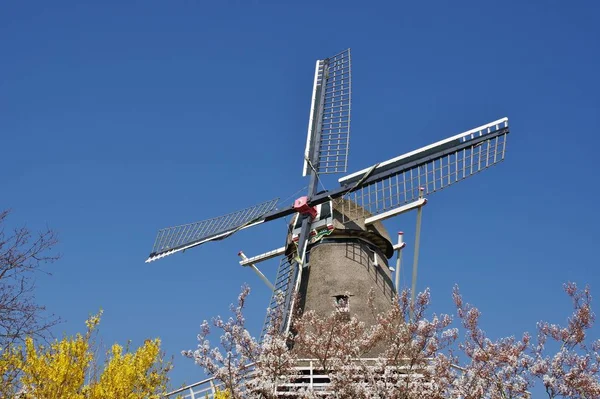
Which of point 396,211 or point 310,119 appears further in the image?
point 310,119

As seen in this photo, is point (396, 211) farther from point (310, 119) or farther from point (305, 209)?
point (310, 119)

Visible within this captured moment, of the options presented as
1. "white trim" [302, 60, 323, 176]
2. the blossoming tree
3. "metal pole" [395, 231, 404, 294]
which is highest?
→ "white trim" [302, 60, 323, 176]

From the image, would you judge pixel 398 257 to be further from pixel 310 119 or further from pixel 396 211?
pixel 310 119

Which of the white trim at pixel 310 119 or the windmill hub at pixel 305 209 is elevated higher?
the white trim at pixel 310 119

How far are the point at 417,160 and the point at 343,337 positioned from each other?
299 inches

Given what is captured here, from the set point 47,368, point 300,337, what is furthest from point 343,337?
point 47,368

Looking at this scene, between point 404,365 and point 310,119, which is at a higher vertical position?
point 310,119

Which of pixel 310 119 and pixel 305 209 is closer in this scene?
pixel 305 209

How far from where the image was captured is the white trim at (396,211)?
69.1 feet

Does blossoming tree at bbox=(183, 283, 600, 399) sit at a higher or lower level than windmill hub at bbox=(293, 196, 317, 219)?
lower

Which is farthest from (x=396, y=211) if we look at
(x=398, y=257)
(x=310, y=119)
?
(x=310, y=119)

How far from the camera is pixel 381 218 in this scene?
69.8ft

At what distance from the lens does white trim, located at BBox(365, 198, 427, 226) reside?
21062mm

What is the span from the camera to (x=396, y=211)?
21.2 m
